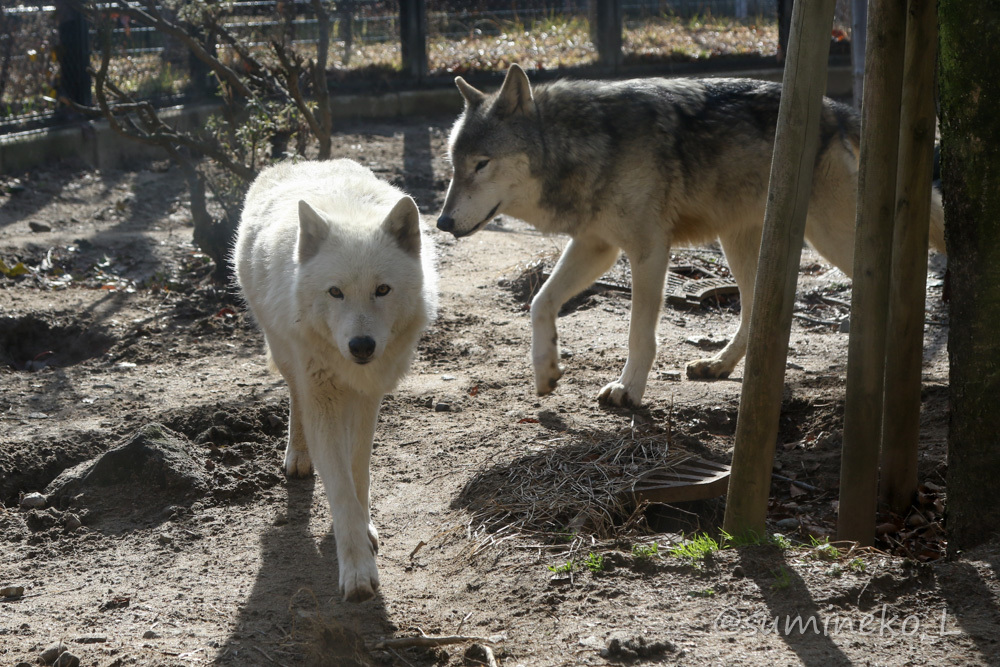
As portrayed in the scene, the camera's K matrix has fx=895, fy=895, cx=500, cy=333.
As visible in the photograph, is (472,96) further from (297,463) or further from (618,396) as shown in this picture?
(297,463)

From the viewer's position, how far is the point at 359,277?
3.36 meters

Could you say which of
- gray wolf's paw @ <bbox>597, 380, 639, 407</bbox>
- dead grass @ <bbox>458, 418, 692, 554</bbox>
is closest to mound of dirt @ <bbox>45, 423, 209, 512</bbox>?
dead grass @ <bbox>458, 418, 692, 554</bbox>

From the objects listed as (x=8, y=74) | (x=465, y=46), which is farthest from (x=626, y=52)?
(x=8, y=74)

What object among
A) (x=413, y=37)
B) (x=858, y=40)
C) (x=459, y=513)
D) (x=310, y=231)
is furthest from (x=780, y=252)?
(x=413, y=37)

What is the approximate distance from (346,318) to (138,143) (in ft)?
30.8

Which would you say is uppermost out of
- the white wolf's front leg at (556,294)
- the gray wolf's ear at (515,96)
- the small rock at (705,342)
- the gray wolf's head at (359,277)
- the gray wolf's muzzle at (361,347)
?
the gray wolf's ear at (515,96)

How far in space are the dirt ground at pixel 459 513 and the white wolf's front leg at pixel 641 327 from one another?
0.17 m

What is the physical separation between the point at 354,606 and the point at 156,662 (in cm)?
70

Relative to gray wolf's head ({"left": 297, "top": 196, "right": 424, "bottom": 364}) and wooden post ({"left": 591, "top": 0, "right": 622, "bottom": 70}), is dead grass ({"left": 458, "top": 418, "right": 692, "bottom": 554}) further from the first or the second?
wooden post ({"left": 591, "top": 0, "right": 622, "bottom": 70})

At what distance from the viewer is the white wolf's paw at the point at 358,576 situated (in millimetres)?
3209

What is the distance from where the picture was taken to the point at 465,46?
13.8 meters

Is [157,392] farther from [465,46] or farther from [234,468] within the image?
[465,46]

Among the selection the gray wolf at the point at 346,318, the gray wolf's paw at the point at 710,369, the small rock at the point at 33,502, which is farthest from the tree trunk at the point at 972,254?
the small rock at the point at 33,502

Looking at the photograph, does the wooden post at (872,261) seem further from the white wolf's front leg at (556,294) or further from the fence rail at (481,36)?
the fence rail at (481,36)
